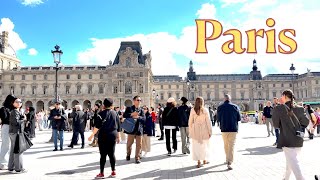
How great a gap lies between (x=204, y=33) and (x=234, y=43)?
1293mm

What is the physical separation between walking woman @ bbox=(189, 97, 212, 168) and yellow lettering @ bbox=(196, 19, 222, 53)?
15.4 ft

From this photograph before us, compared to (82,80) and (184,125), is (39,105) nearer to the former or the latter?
(82,80)

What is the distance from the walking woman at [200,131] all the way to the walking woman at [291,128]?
2.88 metres

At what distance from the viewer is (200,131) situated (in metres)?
9.20

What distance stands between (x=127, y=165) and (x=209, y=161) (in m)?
2.39

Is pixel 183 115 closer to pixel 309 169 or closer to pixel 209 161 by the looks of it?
pixel 209 161

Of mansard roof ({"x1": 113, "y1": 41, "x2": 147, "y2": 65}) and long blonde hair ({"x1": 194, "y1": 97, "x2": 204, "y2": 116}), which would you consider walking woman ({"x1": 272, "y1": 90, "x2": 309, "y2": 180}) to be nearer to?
long blonde hair ({"x1": 194, "y1": 97, "x2": 204, "y2": 116})

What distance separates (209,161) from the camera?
385 inches

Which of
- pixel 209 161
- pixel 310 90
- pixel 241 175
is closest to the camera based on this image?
pixel 241 175

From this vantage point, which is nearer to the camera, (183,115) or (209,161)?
(209,161)

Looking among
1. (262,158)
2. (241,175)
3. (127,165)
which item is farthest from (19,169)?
(262,158)

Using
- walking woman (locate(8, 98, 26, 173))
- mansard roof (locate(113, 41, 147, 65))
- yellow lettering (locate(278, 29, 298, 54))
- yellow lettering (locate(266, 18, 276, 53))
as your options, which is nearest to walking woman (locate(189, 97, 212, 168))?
walking woman (locate(8, 98, 26, 173))

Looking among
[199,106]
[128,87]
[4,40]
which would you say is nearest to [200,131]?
[199,106]

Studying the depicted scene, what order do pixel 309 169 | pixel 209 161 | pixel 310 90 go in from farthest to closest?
pixel 310 90, pixel 209 161, pixel 309 169
